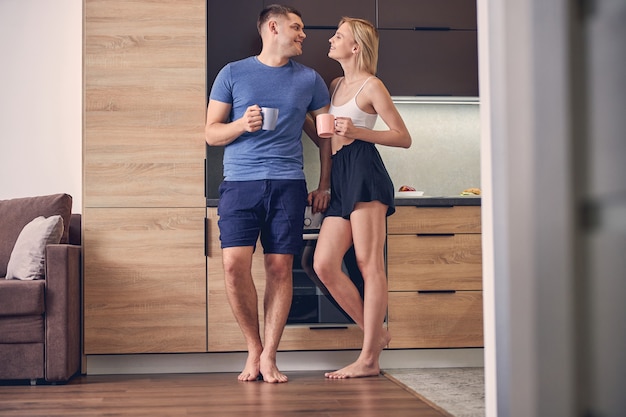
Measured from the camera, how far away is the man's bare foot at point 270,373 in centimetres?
345

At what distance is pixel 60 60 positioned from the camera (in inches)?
181

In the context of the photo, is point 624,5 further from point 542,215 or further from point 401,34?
point 401,34

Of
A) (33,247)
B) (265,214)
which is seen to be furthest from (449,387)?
(33,247)

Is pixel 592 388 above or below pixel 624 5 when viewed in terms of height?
below

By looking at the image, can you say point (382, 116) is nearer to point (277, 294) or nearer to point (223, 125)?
point (223, 125)

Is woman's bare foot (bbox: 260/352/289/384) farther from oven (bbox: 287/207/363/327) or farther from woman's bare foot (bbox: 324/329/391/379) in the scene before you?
oven (bbox: 287/207/363/327)

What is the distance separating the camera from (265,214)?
365 centimetres

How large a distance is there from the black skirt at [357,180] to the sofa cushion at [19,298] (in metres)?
1.32

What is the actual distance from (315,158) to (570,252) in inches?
151

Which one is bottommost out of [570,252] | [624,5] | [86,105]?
[570,252]

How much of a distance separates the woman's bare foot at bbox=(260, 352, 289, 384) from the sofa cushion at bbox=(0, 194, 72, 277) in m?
1.21

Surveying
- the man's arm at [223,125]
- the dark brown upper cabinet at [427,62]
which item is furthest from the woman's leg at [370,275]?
the dark brown upper cabinet at [427,62]

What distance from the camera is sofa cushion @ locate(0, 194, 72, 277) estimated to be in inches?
158

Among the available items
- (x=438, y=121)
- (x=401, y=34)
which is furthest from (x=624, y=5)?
(x=438, y=121)
